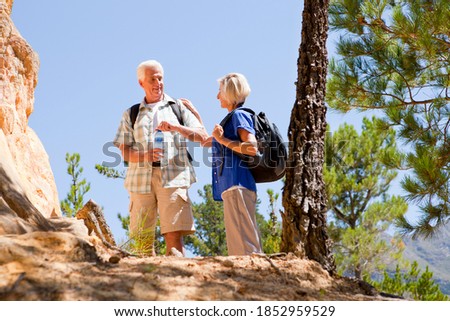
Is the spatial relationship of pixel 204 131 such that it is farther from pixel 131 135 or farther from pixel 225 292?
pixel 225 292

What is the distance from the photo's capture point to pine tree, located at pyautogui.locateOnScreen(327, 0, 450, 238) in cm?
827

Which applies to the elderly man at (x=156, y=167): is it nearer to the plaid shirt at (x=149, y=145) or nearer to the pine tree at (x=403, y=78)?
the plaid shirt at (x=149, y=145)

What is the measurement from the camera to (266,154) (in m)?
3.96

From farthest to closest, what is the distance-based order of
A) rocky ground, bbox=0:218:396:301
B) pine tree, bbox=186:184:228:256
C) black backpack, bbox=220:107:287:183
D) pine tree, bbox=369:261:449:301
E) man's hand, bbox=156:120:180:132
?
pine tree, bbox=186:184:228:256, pine tree, bbox=369:261:449:301, man's hand, bbox=156:120:180:132, black backpack, bbox=220:107:287:183, rocky ground, bbox=0:218:396:301

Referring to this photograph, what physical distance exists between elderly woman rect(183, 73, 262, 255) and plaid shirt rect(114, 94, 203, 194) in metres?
0.54

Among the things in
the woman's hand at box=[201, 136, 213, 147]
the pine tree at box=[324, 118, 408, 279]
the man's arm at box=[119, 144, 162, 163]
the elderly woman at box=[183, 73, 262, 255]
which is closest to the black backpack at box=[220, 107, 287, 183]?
the elderly woman at box=[183, 73, 262, 255]

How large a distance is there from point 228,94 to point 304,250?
3.46 feet

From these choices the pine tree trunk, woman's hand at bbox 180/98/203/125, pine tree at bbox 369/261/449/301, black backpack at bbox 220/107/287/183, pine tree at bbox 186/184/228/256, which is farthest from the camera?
pine tree at bbox 186/184/228/256

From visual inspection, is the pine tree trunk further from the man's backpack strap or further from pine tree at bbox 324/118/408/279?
pine tree at bbox 324/118/408/279

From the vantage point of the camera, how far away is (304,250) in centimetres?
378

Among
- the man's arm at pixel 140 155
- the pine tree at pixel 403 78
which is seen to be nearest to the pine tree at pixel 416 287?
the pine tree at pixel 403 78

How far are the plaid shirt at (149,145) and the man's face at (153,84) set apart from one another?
0.06m

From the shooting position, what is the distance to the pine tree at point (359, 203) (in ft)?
46.4
